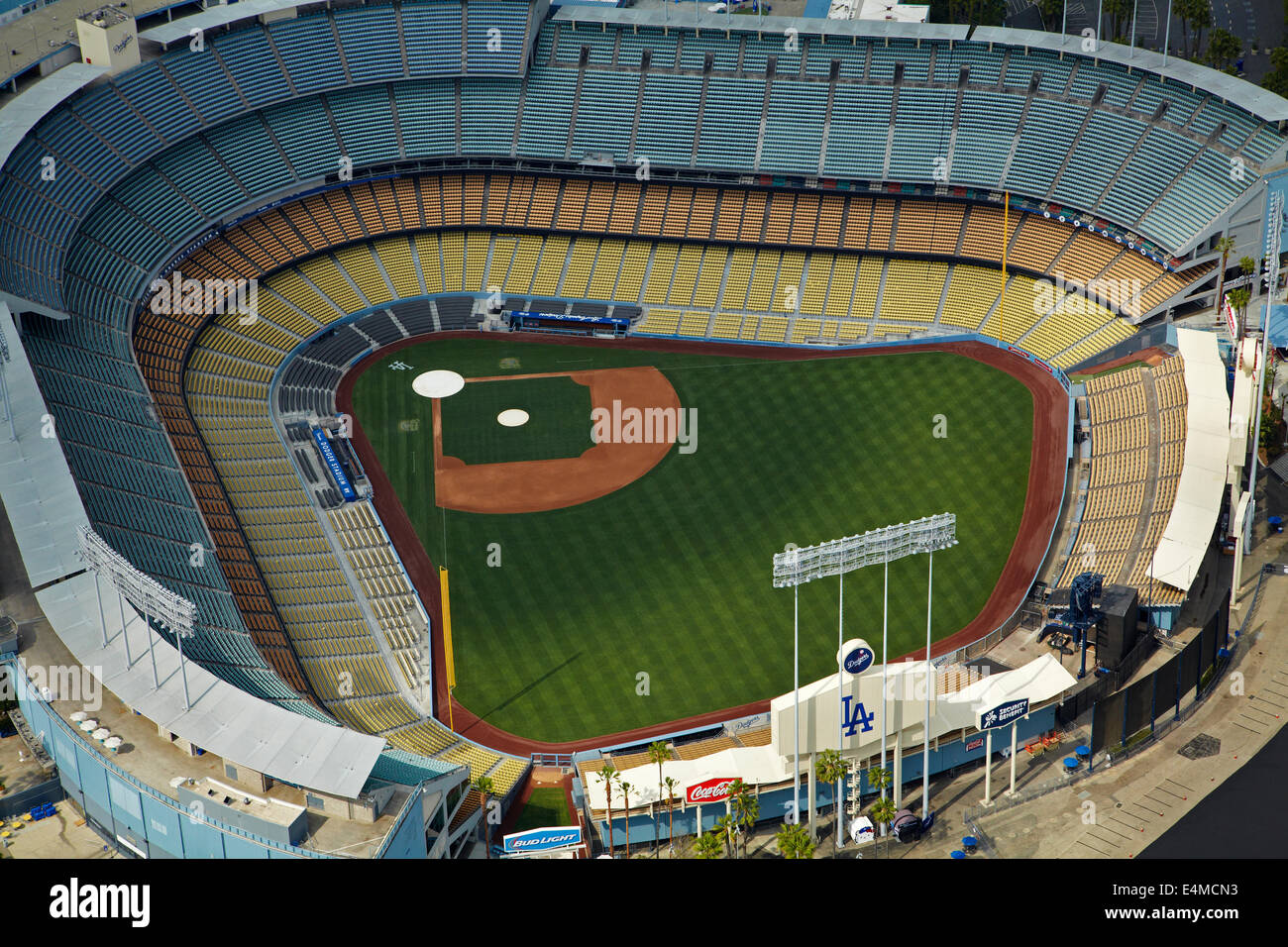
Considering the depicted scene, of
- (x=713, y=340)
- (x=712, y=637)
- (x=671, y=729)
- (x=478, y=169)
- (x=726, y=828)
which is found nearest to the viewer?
(x=726, y=828)

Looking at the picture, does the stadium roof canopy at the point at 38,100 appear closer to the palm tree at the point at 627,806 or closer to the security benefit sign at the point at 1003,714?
the palm tree at the point at 627,806

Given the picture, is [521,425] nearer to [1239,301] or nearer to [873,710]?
[873,710]

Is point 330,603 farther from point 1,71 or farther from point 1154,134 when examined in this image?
point 1154,134

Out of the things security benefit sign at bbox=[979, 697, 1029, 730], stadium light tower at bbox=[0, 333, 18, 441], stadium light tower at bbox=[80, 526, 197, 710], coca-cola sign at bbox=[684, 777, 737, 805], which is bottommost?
coca-cola sign at bbox=[684, 777, 737, 805]

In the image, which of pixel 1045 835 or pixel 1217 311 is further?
pixel 1217 311

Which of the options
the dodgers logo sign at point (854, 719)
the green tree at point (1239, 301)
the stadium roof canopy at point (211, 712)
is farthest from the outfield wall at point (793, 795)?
the green tree at point (1239, 301)

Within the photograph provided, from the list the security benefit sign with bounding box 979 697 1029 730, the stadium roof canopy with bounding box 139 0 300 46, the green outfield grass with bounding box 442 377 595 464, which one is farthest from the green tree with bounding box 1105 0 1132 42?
the security benefit sign with bounding box 979 697 1029 730

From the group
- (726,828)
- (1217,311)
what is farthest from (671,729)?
(1217,311)

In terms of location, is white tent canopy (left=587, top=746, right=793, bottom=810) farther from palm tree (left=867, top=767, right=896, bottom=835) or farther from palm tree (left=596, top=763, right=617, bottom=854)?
palm tree (left=867, top=767, right=896, bottom=835)
